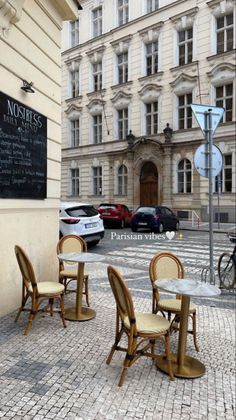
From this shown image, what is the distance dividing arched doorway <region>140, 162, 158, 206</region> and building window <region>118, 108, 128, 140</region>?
3068 mm

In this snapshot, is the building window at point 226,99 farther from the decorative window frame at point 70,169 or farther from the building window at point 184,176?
the decorative window frame at point 70,169

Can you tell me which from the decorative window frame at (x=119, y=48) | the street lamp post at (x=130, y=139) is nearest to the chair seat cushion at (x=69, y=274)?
the street lamp post at (x=130, y=139)

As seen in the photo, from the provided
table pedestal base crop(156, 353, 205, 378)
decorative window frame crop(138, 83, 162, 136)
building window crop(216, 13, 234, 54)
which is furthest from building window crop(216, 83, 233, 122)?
table pedestal base crop(156, 353, 205, 378)

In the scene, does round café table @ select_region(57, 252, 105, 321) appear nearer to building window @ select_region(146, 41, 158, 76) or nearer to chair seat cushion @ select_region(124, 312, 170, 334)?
chair seat cushion @ select_region(124, 312, 170, 334)

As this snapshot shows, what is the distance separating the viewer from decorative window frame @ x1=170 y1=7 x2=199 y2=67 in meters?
22.7

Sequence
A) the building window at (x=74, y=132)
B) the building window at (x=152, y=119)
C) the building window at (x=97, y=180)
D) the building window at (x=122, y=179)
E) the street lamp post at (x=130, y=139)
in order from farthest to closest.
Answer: the building window at (x=74, y=132) → the building window at (x=97, y=180) → the building window at (x=122, y=179) → the street lamp post at (x=130, y=139) → the building window at (x=152, y=119)

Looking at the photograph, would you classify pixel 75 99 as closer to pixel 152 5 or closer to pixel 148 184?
pixel 152 5

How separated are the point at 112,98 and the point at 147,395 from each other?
84.5 feet

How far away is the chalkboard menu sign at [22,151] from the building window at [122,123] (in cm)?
2102

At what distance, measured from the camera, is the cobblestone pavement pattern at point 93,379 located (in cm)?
283

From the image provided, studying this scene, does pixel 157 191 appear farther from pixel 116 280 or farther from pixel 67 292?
pixel 116 280

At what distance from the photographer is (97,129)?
28562mm

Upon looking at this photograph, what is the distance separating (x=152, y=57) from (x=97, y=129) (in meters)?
6.65

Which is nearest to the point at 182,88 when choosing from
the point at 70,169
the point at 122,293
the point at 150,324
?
the point at 70,169
